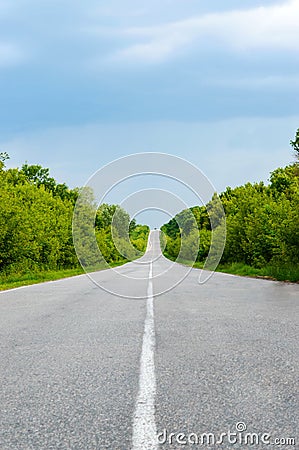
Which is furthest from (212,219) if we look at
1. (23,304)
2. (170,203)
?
(23,304)

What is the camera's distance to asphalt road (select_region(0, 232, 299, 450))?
355 cm

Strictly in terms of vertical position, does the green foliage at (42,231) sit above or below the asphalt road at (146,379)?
above

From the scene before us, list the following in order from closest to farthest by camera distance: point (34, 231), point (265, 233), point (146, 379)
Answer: point (146, 379), point (265, 233), point (34, 231)

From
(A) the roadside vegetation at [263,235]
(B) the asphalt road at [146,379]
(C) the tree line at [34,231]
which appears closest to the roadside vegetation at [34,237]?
(C) the tree line at [34,231]

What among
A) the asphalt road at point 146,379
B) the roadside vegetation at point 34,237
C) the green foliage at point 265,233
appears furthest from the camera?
the roadside vegetation at point 34,237

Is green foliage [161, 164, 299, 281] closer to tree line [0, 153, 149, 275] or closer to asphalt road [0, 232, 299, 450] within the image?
tree line [0, 153, 149, 275]

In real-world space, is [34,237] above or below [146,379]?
above

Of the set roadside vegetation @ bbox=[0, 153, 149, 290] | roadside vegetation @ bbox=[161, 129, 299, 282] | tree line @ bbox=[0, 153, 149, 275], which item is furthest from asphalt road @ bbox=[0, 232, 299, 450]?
tree line @ bbox=[0, 153, 149, 275]

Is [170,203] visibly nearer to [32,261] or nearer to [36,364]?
[32,261]

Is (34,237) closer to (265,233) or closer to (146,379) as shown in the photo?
(265,233)

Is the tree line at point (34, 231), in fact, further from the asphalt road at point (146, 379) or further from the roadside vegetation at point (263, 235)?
the asphalt road at point (146, 379)

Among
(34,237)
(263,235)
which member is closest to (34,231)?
(34,237)

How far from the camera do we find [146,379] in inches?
198

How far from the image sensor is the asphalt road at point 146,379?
3.55 metres
